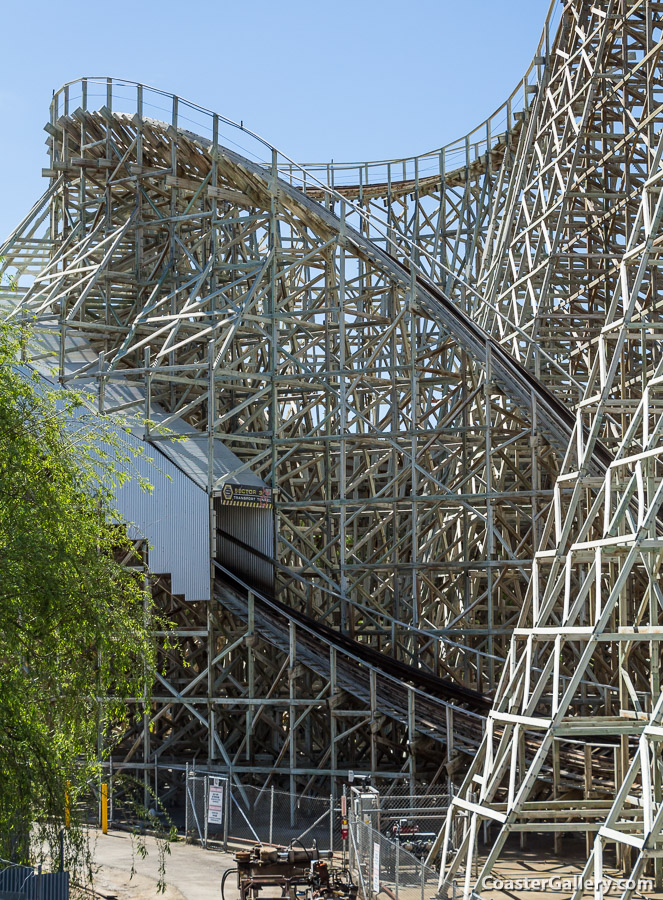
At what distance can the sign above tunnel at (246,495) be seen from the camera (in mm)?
24195

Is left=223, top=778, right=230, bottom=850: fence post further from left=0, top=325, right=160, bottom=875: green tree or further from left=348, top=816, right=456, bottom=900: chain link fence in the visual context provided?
left=0, top=325, right=160, bottom=875: green tree

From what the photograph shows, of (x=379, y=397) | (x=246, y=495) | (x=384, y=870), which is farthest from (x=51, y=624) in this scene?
(x=379, y=397)

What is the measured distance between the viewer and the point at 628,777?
1259cm

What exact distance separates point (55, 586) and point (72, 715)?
5.68ft

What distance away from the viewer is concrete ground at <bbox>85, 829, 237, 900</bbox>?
57.5 feet

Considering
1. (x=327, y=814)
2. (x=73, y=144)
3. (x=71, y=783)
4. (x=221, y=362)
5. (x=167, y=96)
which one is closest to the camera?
(x=71, y=783)

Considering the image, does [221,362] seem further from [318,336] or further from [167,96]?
[167,96]

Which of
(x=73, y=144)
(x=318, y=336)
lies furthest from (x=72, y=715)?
(x=73, y=144)

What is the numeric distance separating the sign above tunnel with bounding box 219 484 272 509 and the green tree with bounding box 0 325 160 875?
35.0 feet

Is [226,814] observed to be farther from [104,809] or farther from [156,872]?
[104,809]

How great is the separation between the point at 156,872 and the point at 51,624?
29.3ft

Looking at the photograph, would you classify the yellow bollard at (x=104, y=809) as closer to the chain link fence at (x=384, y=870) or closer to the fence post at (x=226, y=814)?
the fence post at (x=226, y=814)

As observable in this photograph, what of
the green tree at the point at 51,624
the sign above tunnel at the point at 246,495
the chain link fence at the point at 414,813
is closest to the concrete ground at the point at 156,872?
the chain link fence at the point at 414,813

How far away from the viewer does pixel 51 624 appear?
1175cm
